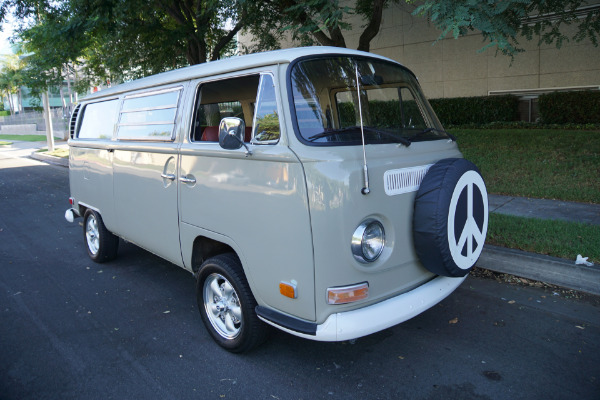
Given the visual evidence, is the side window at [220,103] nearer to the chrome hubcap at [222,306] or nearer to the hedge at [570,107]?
the chrome hubcap at [222,306]

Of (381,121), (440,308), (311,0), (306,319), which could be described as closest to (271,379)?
(306,319)

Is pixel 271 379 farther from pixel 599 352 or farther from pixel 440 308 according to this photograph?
pixel 599 352

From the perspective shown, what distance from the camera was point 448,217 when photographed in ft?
9.97

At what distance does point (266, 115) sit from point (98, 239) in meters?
3.67

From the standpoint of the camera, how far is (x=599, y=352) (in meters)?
3.48

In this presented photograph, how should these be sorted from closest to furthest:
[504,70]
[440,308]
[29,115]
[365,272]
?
[365,272], [440,308], [504,70], [29,115]

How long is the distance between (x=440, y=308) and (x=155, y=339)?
2595 millimetres

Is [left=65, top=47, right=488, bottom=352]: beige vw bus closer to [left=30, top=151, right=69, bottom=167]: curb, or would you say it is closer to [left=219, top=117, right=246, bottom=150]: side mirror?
[left=219, top=117, right=246, bottom=150]: side mirror

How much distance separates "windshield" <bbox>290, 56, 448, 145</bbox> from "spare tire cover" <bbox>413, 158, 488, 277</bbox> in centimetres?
37

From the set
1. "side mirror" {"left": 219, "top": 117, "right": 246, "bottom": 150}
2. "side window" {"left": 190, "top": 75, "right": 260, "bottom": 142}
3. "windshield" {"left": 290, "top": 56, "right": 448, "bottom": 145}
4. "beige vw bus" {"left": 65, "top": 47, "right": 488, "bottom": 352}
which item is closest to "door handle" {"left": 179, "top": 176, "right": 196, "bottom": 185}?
"beige vw bus" {"left": 65, "top": 47, "right": 488, "bottom": 352}

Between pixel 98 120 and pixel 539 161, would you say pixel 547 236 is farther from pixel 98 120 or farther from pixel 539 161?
pixel 98 120

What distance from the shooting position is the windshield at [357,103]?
10.2 ft

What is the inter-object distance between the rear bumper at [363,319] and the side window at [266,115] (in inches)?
47.3

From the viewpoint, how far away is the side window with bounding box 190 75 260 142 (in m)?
3.79
